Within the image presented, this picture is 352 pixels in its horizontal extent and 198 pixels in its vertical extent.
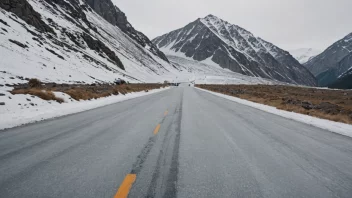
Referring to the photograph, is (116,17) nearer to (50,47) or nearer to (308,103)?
(50,47)

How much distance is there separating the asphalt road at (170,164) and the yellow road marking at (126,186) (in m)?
0.01

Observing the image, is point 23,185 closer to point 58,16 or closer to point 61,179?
point 61,179

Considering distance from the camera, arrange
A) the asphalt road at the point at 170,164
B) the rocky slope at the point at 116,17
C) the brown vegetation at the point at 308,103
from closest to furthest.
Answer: the asphalt road at the point at 170,164 → the brown vegetation at the point at 308,103 → the rocky slope at the point at 116,17

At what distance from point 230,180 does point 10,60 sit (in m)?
42.3

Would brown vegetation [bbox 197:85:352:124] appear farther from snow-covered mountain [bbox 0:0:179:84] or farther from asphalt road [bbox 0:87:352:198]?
snow-covered mountain [bbox 0:0:179:84]

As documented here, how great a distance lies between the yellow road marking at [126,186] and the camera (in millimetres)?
3590

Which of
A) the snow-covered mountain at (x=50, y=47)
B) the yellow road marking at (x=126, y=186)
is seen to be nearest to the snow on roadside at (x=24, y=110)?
the yellow road marking at (x=126, y=186)

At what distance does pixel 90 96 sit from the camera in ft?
Answer: 68.9

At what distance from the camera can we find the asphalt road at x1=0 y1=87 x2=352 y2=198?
12.7 feet

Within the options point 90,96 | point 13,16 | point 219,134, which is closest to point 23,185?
point 219,134

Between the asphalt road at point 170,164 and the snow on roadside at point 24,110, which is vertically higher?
the asphalt road at point 170,164

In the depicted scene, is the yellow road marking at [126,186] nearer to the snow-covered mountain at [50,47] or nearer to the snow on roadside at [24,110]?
the snow on roadside at [24,110]

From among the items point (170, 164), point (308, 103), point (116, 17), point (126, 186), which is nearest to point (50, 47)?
point (308, 103)

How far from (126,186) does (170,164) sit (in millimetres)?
1244
